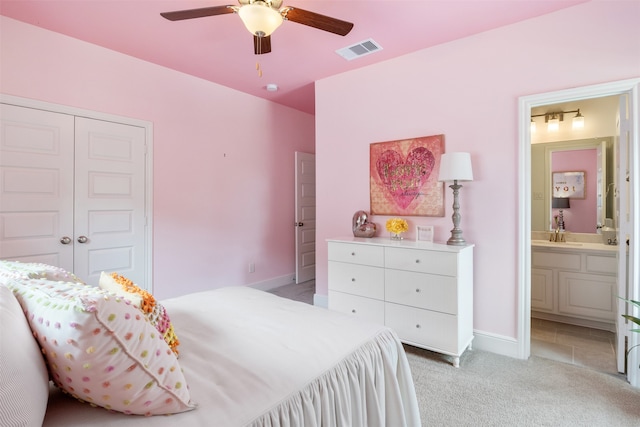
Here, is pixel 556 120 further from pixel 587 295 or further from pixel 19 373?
pixel 19 373

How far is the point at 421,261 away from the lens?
2.55 m

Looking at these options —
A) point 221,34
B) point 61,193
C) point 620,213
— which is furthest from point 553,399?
point 61,193

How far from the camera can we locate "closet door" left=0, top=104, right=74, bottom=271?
2.55 meters

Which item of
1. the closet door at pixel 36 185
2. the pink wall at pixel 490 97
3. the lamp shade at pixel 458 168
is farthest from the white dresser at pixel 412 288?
the closet door at pixel 36 185

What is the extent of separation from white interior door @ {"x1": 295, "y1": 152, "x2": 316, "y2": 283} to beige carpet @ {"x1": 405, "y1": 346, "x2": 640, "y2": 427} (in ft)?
8.85

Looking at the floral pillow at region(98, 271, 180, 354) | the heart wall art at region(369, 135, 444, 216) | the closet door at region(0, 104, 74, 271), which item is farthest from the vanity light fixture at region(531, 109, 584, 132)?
the closet door at region(0, 104, 74, 271)

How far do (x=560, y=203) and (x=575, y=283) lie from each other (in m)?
0.93

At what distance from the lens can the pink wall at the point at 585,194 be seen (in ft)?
11.2

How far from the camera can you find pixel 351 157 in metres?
3.58

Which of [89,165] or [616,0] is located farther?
[89,165]

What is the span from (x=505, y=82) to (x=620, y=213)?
1.34m

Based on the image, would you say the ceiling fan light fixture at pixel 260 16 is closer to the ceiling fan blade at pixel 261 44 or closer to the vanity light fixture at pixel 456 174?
the ceiling fan blade at pixel 261 44

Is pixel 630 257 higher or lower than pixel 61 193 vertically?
lower

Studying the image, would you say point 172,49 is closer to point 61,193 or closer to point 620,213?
point 61,193
